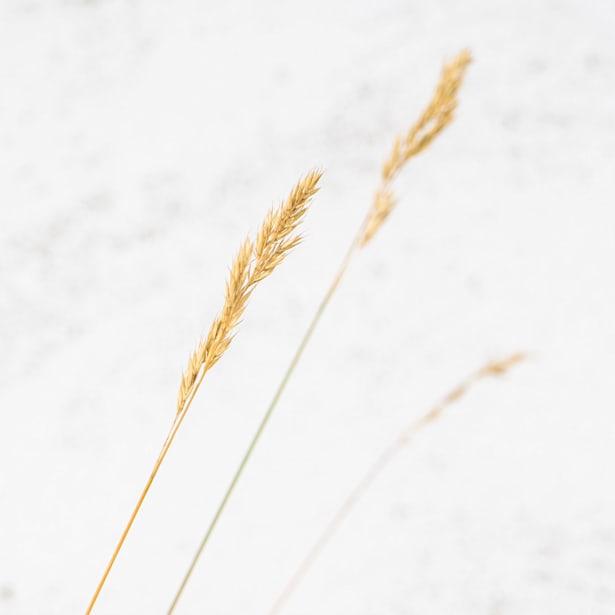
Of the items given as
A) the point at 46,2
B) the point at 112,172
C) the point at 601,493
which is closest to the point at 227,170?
the point at 112,172

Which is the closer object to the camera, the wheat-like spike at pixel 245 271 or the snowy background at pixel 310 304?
the wheat-like spike at pixel 245 271

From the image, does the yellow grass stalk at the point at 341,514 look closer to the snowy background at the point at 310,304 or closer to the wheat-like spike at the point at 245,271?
the snowy background at the point at 310,304

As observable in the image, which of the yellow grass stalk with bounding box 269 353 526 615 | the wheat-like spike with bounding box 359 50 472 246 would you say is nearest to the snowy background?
the yellow grass stalk with bounding box 269 353 526 615

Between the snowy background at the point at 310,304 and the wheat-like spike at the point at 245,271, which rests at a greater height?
the snowy background at the point at 310,304

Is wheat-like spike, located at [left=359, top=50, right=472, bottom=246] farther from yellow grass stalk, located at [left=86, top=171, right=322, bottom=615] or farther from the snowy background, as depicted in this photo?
the snowy background

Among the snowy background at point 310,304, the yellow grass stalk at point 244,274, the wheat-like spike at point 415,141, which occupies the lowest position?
the yellow grass stalk at point 244,274

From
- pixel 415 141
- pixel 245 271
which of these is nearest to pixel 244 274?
pixel 245 271

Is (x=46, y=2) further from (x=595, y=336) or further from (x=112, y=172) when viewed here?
(x=595, y=336)

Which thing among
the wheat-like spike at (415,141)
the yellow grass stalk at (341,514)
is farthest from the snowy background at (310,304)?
the wheat-like spike at (415,141)
